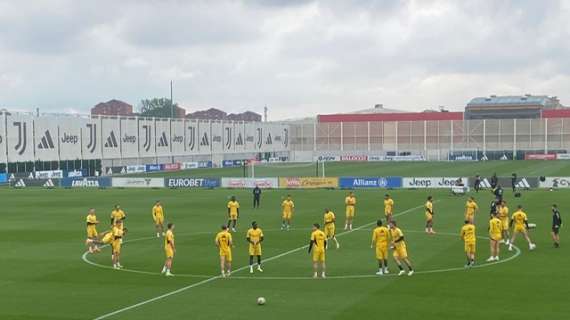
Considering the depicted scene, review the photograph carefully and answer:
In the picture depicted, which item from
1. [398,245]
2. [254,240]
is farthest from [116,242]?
[398,245]

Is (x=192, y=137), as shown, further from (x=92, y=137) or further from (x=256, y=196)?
(x=256, y=196)

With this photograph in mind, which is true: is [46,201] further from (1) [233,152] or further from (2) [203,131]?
(1) [233,152]

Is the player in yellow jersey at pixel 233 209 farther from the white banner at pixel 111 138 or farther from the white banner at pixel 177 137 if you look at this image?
the white banner at pixel 177 137

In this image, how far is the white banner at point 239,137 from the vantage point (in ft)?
488

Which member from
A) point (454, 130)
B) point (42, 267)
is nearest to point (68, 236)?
point (42, 267)

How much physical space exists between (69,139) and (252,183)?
3794 cm

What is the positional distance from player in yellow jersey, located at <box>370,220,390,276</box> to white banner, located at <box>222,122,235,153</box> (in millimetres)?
118509

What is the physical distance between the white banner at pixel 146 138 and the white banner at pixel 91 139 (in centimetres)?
911

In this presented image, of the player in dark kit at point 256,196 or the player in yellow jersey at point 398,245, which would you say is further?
the player in dark kit at point 256,196

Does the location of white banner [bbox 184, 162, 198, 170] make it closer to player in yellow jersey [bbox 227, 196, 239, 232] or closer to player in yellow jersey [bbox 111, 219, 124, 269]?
player in yellow jersey [bbox 227, 196, 239, 232]

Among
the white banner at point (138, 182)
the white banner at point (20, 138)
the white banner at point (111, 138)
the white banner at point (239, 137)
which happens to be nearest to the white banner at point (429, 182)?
the white banner at point (138, 182)

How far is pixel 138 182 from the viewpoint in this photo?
8250 centimetres

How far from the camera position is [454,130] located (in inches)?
6284

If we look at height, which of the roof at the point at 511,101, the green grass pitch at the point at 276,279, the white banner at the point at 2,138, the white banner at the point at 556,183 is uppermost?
the roof at the point at 511,101
